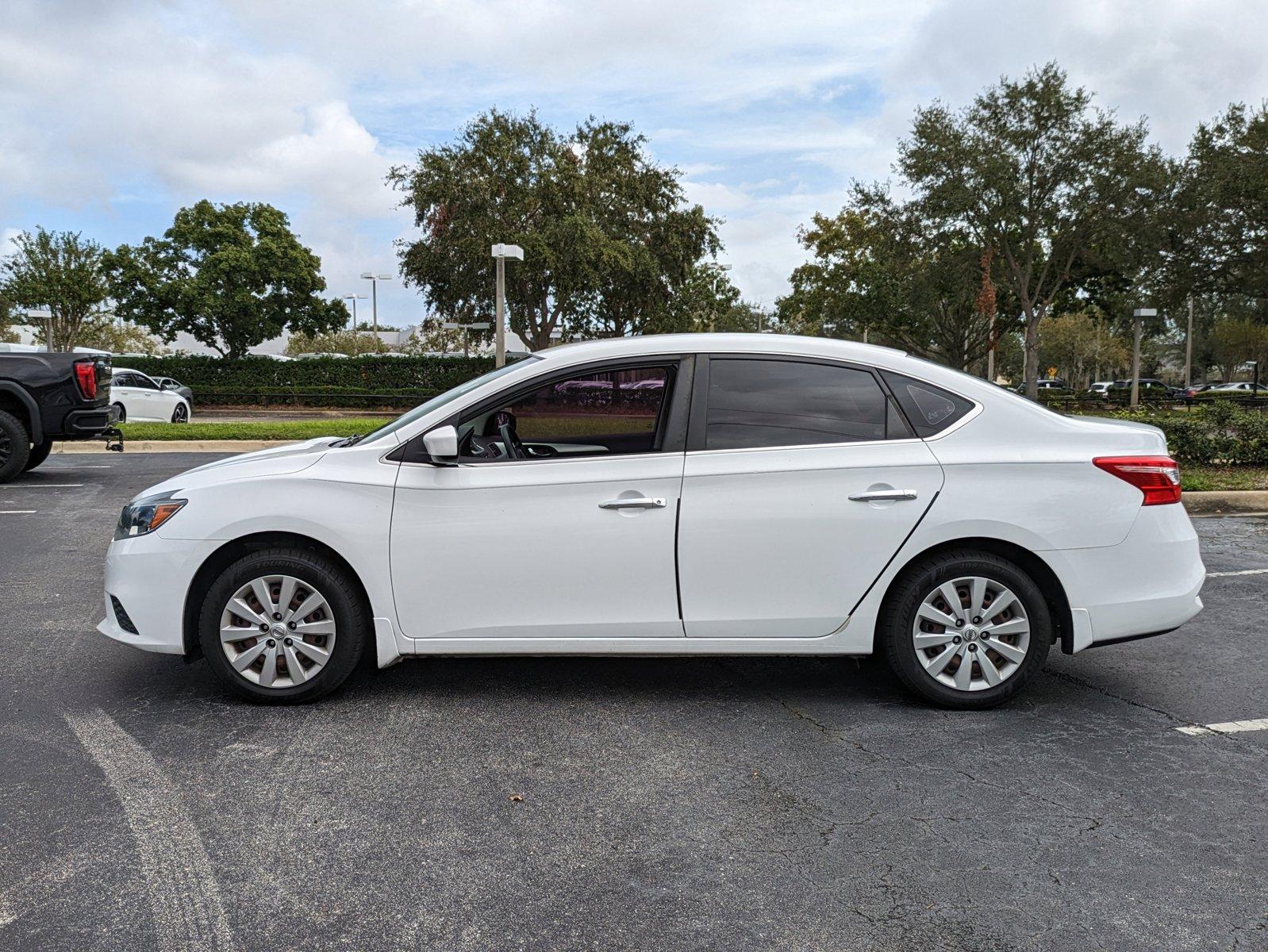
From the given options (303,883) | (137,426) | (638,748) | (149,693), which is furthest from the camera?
(137,426)

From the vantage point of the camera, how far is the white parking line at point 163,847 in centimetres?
283

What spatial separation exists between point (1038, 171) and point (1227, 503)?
24908mm

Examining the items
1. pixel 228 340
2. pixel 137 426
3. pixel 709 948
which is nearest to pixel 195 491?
pixel 709 948

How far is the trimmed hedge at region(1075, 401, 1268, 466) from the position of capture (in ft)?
39.3

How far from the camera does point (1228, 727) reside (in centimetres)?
445

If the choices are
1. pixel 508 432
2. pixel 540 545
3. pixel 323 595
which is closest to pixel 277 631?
pixel 323 595

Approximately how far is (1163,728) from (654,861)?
2.51 m

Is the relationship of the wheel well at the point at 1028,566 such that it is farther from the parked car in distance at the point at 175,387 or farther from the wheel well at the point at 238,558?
the parked car in distance at the point at 175,387

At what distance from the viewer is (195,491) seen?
4.57 metres

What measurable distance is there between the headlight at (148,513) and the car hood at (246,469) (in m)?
0.05

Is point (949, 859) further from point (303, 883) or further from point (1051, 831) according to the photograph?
point (303, 883)

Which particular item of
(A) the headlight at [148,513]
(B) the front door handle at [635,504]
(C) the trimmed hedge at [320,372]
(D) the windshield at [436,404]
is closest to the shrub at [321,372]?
(C) the trimmed hedge at [320,372]

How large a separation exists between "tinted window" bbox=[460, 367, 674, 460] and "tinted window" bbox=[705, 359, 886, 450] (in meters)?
0.26

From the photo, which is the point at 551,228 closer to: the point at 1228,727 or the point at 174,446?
the point at 174,446
